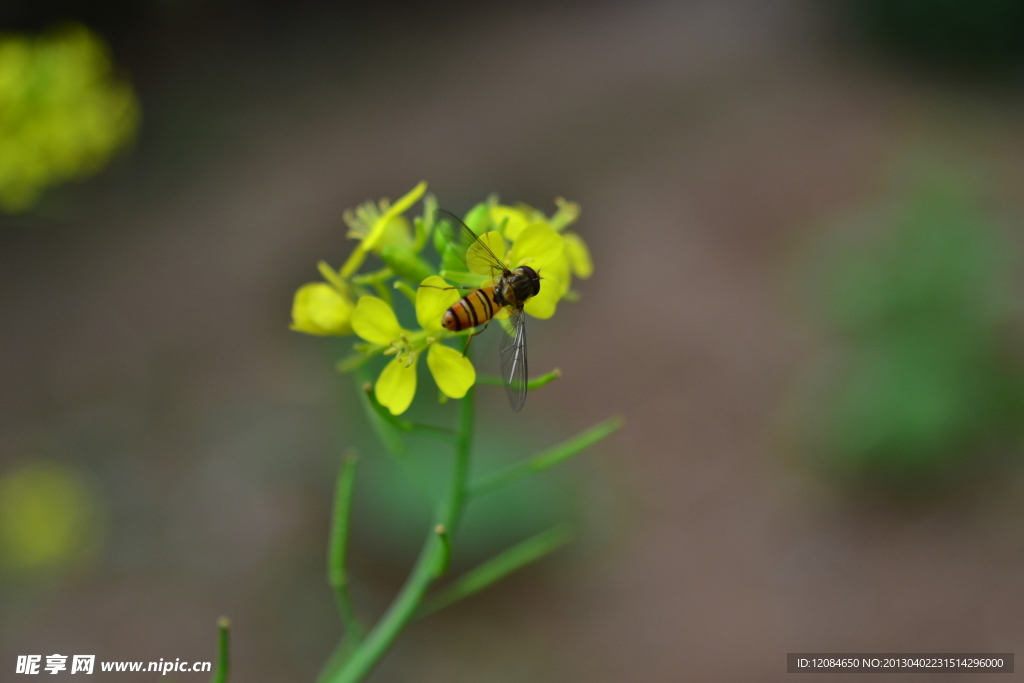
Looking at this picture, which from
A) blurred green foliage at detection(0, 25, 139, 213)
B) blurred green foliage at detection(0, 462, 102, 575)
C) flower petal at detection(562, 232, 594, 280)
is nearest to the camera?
flower petal at detection(562, 232, 594, 280)

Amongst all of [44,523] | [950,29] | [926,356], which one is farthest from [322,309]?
[950,29]

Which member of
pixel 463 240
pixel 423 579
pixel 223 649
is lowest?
pixel 223 649

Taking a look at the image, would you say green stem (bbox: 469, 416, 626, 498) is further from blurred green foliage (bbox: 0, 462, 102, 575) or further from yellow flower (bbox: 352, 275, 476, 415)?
blurred green foliage (bbox: 0, 462, 102, 575)

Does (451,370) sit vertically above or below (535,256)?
below

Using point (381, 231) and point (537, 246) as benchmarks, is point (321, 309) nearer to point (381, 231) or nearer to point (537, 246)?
point (381, 231)

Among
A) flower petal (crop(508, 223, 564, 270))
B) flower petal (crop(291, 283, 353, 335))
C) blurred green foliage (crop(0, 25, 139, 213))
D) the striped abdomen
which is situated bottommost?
the striped abdomen

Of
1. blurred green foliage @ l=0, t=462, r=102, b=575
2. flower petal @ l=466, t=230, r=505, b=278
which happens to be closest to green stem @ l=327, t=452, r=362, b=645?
flower petal @ l=466, t=230, r=505, b=278
